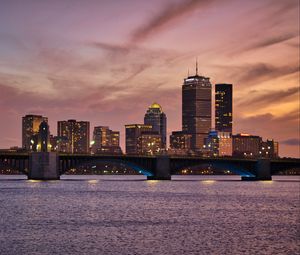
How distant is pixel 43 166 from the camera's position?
605ft

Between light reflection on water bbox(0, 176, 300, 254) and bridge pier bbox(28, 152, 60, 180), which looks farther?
bridge pier bbox(28, 152, 60, 180)

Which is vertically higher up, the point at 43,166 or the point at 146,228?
the point at 43,166

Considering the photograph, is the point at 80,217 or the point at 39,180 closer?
the point at 80,217

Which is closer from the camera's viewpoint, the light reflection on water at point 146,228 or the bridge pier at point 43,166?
the light reflection on water at point 146,228

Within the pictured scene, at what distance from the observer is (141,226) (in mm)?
71875

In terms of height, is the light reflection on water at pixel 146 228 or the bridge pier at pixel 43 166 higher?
the bridge pier at pixel 43 166

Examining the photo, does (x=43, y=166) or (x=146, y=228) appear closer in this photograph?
(x=146, y=228)

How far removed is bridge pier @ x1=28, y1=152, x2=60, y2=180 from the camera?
182 metres

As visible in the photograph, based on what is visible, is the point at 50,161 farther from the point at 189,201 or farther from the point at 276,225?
the point at 276,225

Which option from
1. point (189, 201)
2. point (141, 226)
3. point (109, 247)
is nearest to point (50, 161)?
point (189, 201)

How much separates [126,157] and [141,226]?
121273 mm

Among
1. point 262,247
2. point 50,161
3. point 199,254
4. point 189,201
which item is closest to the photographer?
point 199,254

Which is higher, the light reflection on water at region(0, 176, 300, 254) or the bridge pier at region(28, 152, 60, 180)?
the bridge pier at region(28, 152, 60, 180)

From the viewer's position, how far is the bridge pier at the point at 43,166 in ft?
597
